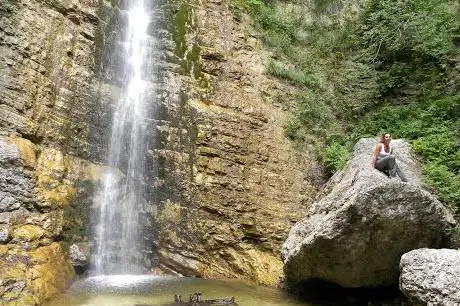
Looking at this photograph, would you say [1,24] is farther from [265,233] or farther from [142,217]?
[265,233]

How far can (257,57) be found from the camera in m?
14.5

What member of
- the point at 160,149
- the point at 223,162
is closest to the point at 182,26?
the point at 160,149

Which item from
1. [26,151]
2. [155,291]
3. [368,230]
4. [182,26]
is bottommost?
[155,291]

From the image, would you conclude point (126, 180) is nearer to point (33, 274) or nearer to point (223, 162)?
point (223, 162)

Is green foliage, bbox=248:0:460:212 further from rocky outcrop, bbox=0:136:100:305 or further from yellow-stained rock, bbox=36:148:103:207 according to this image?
rocky outcrop, bbox=0:136:100:305

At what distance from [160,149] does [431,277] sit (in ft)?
25.2

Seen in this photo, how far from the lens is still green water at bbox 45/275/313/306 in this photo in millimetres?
7781

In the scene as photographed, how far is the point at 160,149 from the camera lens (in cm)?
1179

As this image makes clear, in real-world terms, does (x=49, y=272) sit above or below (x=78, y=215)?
below

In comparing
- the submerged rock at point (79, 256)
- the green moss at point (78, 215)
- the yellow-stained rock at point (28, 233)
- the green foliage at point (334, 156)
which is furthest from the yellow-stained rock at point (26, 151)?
the green foliage at point (334, 156)

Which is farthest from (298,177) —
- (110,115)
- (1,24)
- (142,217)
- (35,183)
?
(1,24)

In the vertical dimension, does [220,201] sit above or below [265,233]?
above

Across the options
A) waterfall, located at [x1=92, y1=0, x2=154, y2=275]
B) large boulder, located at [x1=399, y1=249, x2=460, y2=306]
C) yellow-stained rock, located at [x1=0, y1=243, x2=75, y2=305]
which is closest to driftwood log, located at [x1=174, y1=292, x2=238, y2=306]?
yellow-stained rock, located at [x1=0, y1=243, x2=75, y2=305]

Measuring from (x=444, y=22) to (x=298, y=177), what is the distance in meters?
7.65
